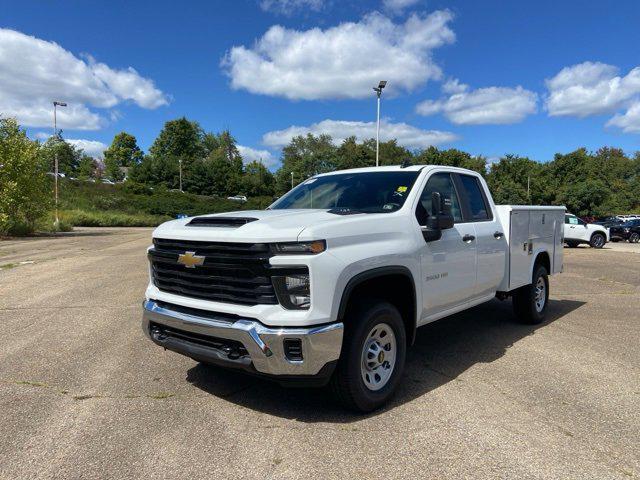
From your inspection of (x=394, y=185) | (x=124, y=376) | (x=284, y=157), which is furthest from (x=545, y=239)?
(x=284, y=157)

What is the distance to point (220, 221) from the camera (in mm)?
3879

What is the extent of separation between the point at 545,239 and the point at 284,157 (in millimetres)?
108817

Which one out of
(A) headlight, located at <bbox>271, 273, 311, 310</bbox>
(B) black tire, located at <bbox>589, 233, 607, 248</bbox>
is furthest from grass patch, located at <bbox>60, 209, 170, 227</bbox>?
(A) headlight, located at <bbox>271, 273, 311, 310</bbox>

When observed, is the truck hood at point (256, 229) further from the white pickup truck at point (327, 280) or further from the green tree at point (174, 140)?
the green tree at point (174, 140)

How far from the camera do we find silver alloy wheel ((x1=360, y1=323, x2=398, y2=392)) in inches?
151

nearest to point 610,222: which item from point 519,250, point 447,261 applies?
point 519,250

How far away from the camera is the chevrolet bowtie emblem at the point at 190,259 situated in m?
3.72

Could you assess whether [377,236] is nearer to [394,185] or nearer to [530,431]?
[394,185]

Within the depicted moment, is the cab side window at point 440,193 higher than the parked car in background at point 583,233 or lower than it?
higher

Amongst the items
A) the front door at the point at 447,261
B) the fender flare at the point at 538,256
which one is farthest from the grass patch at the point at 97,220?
the front door at the point at 447,261

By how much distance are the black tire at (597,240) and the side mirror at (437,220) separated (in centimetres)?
2306

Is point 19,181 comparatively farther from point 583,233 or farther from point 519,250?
point 583,233

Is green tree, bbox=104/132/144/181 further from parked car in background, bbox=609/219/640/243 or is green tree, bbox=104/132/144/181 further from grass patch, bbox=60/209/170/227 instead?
parked car in background, bbox=609/219/640/243

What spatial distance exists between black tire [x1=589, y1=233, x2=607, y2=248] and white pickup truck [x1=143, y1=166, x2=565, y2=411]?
22150mm
